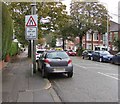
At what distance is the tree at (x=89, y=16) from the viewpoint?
5181cm

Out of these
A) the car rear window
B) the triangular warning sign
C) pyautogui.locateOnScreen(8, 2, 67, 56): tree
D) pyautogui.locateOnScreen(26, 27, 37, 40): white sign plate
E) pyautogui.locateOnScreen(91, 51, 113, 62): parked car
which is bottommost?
pyautogui.locateOnScreen(91, 51, 113, 62): parked car

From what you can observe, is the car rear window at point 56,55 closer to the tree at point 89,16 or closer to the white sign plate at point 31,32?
the white sign plate at point 31,32

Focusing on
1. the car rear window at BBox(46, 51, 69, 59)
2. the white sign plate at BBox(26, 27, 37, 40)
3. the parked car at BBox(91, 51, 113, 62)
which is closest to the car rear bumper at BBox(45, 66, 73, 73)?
the car rear window at BBox(46, 51, 69, 59)

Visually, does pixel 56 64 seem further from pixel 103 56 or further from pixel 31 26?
pixel 103 56

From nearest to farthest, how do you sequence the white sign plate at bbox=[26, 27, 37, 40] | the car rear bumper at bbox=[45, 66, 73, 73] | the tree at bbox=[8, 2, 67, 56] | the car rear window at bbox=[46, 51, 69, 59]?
1. the car rear bumper at bbox=[45, 66, 73, 73]
2. the car rear window at bbox=[46, 51, 69, 59]
3. the white sign plate at bbox=[26, 27, 37, 40]
4. the tree at bbox=[8, 2, 67, 56]

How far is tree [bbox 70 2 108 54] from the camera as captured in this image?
51.8m

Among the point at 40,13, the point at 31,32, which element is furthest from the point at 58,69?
the point at 40,13

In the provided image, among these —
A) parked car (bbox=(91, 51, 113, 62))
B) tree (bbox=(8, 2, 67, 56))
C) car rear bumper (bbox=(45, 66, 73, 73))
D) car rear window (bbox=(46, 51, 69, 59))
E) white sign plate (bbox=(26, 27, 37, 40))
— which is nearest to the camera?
car rear bumper (bbox=(45, 66, 73, 73))

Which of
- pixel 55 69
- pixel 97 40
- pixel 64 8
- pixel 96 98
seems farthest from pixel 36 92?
pixel 97 40

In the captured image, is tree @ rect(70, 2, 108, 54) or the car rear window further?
tree @ rect(70, 2, 108, 54)

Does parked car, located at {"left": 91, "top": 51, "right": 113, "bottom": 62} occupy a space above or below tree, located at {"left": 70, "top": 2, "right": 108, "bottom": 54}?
below

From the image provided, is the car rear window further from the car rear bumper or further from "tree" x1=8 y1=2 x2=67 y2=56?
"tree" x1=8 y1=2 x2=67 y2=56

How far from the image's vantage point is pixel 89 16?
52.0m

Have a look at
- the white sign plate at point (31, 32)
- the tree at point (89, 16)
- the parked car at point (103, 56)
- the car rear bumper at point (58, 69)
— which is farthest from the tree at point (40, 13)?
the car rear bumper at point (58, 69)
